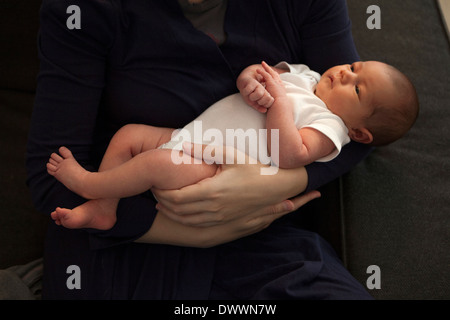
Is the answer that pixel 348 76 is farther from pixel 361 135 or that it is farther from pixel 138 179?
pixel 138 179

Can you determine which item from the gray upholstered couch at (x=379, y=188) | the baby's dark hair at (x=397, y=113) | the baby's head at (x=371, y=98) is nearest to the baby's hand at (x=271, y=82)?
the baby's head at (x=371, y=98)

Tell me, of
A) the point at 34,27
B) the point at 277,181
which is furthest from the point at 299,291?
the point at 34,27

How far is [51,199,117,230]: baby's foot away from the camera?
33.5 inches

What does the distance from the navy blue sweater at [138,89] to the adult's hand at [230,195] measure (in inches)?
2.9

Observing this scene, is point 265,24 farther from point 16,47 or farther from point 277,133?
point 16,47

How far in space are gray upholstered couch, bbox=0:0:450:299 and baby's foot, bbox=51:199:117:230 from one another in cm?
22

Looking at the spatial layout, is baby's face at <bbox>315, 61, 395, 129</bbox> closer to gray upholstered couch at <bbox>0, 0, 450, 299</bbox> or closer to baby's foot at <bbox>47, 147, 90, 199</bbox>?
gray upholstered couch at <bbox>0, 0, 450, 299</bbox>

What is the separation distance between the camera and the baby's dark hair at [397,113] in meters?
0.96

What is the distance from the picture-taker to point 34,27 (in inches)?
48.7

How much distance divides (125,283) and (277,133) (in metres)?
0.51

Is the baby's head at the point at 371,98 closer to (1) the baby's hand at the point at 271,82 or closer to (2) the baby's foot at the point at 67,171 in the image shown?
(1) the baby's hand at the point at 271,82

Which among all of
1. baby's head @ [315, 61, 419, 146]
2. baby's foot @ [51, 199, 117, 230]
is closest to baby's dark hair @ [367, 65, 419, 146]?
baby's head @ [315, 61, 419, 146]

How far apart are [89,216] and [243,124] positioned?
0.42 meters

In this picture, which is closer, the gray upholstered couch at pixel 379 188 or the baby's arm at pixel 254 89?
the baby's arm at pixel 254 89
